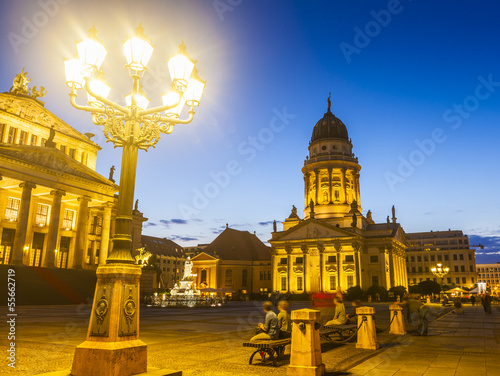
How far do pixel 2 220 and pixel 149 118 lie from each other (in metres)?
37.9

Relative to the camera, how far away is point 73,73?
28.5 feet

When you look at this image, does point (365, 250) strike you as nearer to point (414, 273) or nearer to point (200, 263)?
point (200, 263)

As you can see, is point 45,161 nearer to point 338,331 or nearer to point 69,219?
point 69,219

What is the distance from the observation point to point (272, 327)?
9.99 metres

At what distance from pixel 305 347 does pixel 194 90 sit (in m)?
6.19

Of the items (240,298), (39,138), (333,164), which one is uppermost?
(333,164)

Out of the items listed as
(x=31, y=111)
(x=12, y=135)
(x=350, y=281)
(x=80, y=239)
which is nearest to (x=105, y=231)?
(x=80, y=239)

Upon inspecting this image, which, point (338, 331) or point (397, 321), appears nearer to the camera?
point (338, 331)

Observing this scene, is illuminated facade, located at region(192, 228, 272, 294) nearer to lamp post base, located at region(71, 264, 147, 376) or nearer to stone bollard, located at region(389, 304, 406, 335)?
stone bollard, located at region(389, 304, 406, 335)

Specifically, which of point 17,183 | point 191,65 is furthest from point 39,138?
point 191,65

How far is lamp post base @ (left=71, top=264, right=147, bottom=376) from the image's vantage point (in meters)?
6.04

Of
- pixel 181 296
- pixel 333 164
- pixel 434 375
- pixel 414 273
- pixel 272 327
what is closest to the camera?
pixel 434 375

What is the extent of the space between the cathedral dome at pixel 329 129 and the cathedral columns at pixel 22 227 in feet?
203

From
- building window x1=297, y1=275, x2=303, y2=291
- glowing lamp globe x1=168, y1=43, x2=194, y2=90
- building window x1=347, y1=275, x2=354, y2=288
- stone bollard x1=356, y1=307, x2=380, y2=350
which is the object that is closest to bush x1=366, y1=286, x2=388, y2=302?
building window x1=347, y1=275, x2=354, y2=288
